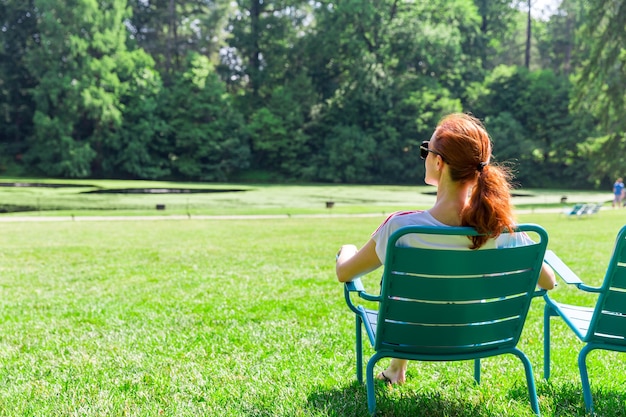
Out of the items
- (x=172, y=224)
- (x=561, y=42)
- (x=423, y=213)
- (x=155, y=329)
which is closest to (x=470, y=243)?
(x=423, y=213)

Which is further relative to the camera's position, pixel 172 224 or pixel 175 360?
pixel 172 224

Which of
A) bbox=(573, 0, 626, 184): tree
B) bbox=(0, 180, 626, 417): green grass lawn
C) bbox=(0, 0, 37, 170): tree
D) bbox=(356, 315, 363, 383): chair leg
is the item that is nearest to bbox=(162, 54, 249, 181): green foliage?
bbox=(0, 0, 37, 170): tree

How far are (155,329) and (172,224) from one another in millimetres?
10320

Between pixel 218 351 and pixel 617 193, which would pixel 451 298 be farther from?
pixel 617 193

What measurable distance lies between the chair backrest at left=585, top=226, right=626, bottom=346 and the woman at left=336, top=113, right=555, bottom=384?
16.4 inches

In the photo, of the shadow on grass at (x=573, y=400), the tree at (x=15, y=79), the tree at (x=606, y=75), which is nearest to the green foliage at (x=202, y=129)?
the tree at (x=15, y=79)

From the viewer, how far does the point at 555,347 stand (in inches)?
154

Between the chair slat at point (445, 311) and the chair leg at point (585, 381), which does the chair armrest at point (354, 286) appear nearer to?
the chair slat at point (445, 311)

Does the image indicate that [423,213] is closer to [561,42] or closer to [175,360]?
[175,360]

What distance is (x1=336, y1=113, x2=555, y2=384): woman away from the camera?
2283 mm

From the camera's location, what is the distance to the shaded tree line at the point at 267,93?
44.2 m

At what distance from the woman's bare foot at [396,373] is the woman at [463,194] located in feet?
2.92

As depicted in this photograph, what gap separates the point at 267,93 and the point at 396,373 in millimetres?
51681

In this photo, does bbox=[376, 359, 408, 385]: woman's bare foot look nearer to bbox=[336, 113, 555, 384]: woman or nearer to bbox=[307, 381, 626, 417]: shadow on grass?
bbox=[307, 381, 626, 417]: shadow on grass
